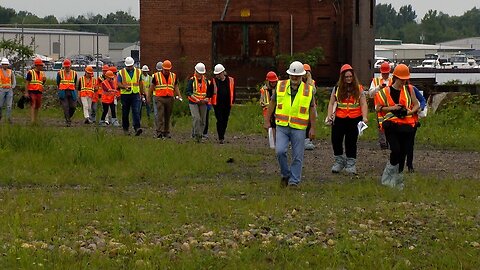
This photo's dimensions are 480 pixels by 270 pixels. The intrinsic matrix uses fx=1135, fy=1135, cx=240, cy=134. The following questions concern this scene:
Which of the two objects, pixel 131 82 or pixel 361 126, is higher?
pixel 131 82

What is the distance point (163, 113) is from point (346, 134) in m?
8.12

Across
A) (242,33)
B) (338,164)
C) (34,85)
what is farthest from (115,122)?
(338,164)

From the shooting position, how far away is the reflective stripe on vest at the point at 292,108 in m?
16.4

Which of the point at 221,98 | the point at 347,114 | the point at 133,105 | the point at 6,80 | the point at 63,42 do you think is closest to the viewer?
the point at 347,114

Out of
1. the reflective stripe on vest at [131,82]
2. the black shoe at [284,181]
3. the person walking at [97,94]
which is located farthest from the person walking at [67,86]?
the black shoe at [284,181]

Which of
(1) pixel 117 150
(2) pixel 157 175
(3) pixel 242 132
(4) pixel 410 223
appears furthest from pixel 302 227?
(3) pixel 242 132

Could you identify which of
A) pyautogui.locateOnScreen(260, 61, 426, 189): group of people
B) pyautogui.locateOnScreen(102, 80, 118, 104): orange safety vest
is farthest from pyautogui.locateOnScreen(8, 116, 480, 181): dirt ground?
pyautogui.locateOnScreen(102, 80, 118, 104): orange safety vest

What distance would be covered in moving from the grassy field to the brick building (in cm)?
1951

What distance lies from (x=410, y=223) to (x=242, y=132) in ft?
55.4

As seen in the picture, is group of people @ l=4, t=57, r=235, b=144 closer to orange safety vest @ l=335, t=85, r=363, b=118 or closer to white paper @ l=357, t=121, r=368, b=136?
orange safety vest @ l=335, t=85, r=363, b=118

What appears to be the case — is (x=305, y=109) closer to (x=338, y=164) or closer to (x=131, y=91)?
(x=338, y=164)

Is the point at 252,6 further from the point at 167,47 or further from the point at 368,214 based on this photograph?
the point at 368,214

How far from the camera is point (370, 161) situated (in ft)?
69.3

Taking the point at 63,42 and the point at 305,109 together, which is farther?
the point at 63,42
